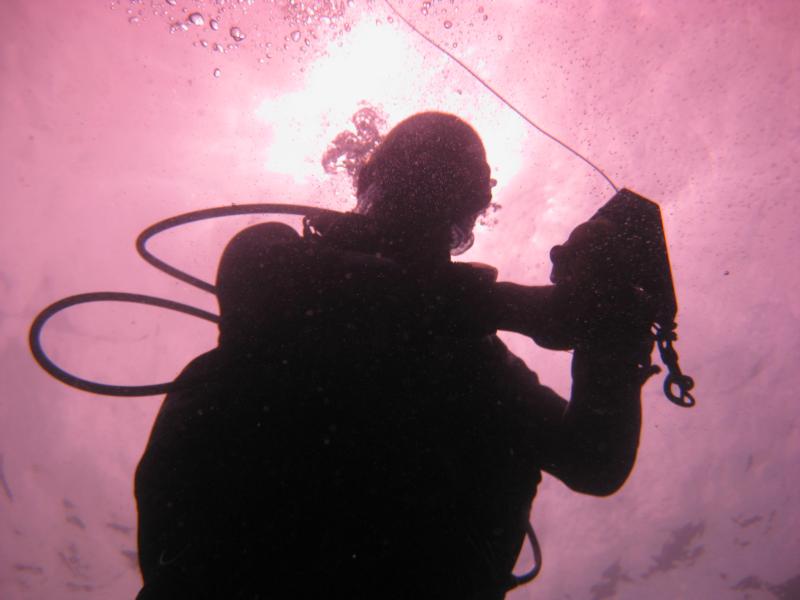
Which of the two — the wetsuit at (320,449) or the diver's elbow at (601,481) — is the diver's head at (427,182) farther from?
the diver's elbow at (601,481)

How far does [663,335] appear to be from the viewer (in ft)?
6.27

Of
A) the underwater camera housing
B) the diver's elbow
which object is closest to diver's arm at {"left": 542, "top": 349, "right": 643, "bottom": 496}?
the diver's elbow

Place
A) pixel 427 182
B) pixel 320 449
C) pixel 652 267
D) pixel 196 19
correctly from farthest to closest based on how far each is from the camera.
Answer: pixel 196 19
pixel 427 182
pixel 652 267
pixel 320 449

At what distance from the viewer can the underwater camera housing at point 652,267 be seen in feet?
6.22

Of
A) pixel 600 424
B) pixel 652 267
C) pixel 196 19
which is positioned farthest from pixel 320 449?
pixel 196 19

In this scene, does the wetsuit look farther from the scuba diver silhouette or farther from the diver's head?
the diver's head

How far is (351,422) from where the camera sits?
170cm

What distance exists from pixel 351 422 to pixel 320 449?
0.15 meters

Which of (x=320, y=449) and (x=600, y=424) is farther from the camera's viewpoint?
(x=600, y=424)

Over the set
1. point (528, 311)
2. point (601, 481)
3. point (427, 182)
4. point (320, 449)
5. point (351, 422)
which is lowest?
point (320, 449)

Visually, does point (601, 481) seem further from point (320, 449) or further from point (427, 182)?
point (427, 182)

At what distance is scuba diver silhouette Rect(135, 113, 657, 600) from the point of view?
1565 mm

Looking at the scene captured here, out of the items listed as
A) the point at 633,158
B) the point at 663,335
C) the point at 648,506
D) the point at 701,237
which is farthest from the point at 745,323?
the point at 663,335

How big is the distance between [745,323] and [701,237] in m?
5.14
